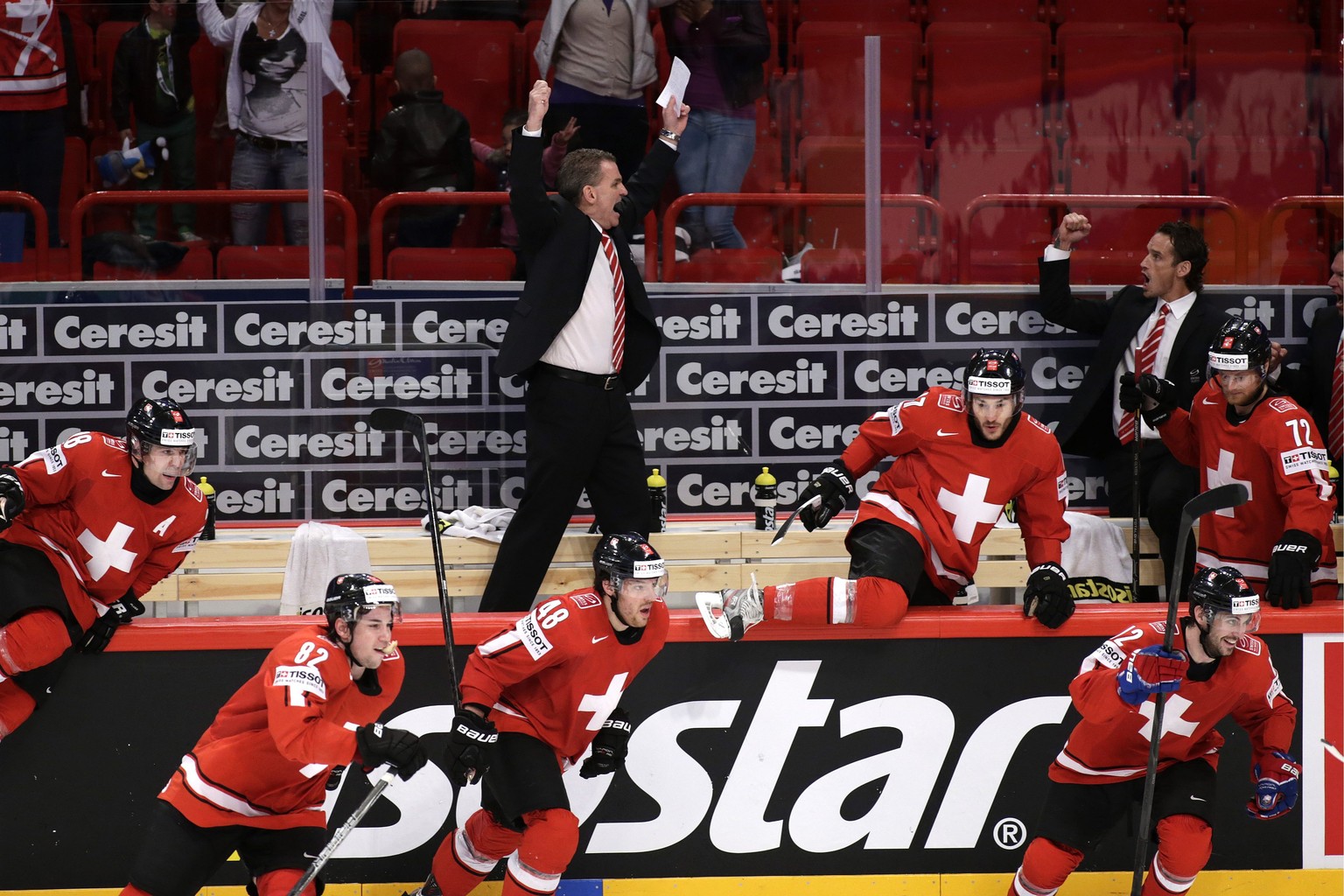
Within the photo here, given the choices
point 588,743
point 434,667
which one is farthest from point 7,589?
point 588,743

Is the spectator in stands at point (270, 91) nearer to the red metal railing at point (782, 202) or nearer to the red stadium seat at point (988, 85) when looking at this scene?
the red metal railing at point (782, 202)

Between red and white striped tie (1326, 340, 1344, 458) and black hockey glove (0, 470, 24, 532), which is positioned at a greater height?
red and white striped tie (1326, 340, 1344, 458)

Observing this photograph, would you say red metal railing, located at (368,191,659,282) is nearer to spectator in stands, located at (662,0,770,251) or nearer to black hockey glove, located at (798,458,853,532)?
spectator in stands, located at (662,0,770,251)

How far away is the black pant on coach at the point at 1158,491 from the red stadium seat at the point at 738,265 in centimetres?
142

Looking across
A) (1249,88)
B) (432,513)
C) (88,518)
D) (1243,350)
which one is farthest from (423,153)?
(1249,88)

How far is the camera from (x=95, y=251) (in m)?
5.89

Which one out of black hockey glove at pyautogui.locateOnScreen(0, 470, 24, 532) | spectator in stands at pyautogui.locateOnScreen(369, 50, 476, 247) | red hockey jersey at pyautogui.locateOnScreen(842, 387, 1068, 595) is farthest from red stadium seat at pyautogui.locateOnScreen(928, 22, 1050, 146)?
black hockey glove at pyautogui.locateOnScreen(0, 470, 24, 532)

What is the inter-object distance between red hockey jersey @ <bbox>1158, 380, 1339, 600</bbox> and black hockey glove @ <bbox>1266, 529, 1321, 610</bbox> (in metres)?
0.10

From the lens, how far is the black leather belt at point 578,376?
213 inches

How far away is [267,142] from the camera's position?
233 inches

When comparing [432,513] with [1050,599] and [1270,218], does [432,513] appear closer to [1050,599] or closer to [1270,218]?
[1050,599]

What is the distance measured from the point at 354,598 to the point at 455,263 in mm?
2113

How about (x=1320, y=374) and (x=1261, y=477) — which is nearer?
(x=1261, y=477)

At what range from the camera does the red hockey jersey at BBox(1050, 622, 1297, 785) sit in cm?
449
